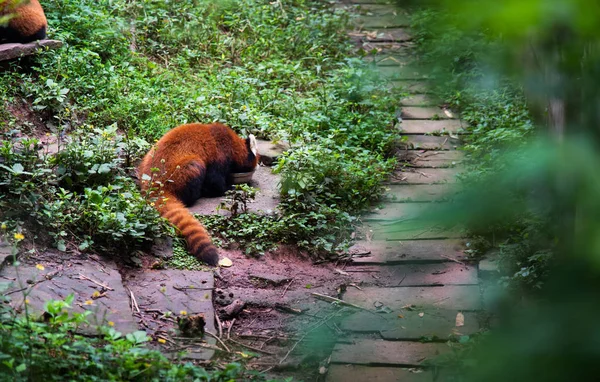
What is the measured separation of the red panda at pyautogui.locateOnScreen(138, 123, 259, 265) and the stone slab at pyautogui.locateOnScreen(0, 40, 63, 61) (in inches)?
68.0

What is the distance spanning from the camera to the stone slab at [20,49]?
639 cm

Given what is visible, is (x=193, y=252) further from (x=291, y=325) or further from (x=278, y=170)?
(x=278, y=170)

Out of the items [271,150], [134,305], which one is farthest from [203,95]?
[134,305]

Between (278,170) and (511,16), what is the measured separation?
5265 mm

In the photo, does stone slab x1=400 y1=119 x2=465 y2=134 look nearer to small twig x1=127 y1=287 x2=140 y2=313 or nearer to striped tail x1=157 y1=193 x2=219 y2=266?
striped tail x1=157 y1=193 x2=219 y2=266

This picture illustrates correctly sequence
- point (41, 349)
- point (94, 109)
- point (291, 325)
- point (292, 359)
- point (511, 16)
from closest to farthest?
point (511, 16), point (41, 349), point (292, 359), point (291, 325), point (94, 109)

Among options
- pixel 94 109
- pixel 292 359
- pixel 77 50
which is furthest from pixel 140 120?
pixel 292 359

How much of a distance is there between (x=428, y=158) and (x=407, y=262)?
546 cm

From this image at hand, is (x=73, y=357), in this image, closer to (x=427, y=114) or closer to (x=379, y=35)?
(x=427, y=114)

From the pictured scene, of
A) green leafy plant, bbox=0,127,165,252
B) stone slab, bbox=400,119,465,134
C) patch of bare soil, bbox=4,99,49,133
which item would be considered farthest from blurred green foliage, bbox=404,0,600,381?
stone slab, bbox=400,119,465,134

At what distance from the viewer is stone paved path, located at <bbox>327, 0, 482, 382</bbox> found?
1.15m

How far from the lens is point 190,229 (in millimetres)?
5035

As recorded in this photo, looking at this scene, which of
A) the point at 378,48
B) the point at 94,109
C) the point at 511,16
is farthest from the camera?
the point at 378,48

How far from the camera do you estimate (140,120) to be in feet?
21.3
